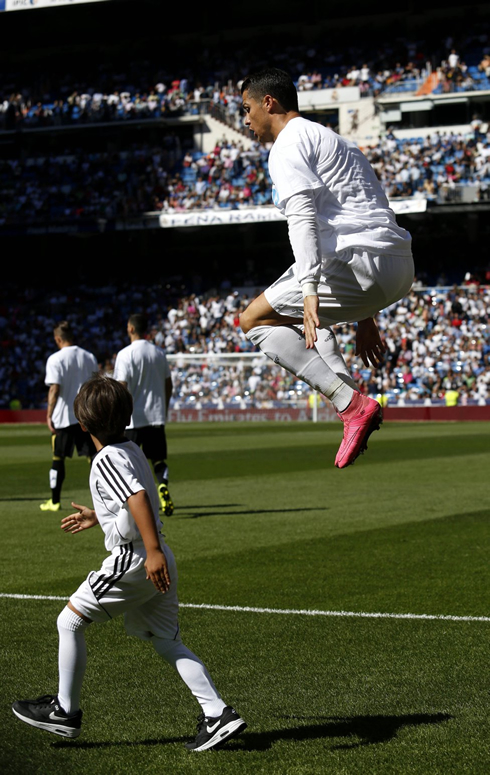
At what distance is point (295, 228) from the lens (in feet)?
15.2

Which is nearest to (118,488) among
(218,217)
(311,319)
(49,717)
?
(49,717)

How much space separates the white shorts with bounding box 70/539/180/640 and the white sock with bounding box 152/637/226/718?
50 millimetres

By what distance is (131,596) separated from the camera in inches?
152

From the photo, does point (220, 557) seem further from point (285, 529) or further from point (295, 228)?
point (295, 228)

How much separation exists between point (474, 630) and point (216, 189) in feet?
131

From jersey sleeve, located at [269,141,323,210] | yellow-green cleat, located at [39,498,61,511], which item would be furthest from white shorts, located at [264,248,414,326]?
yellow-green cleat, located at [39,498,61,511]

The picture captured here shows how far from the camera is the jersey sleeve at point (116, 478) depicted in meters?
3.77

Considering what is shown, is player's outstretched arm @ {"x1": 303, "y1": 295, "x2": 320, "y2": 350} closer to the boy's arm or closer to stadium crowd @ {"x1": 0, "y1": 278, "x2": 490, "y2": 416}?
the boy's arm

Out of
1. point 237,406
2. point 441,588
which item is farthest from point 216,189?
point 441,588

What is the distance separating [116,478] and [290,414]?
3416cm

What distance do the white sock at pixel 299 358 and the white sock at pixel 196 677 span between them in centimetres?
152

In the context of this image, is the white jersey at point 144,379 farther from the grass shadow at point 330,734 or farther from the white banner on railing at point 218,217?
the white banner on railing at point 218,217

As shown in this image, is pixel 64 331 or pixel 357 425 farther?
pixel 64 331

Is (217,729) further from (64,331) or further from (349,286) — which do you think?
(64,331)
